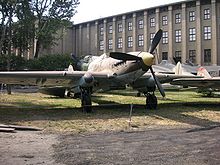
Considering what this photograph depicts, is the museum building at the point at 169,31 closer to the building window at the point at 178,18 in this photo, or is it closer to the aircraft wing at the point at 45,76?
the building window at the point at 178,18

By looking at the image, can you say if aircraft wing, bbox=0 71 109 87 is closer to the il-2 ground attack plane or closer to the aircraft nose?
the il-2 ground attack plane

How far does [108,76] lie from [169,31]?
4974 centimetres

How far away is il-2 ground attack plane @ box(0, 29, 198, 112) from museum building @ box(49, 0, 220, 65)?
4428 cm

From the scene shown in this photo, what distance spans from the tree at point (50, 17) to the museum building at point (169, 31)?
17.0 metres

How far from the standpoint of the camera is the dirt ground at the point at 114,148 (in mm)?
6953

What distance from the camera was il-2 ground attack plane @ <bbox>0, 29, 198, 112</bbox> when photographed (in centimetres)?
1528

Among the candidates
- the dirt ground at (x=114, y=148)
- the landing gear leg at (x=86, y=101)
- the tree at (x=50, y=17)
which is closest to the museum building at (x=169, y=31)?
the tree at (x=50, y=17)

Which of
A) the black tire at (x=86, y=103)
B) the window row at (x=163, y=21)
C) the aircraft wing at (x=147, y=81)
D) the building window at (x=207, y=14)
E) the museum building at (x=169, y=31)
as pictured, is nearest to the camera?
the black tire at (x=86, y=103)

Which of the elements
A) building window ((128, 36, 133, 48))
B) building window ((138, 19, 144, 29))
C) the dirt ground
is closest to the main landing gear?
the dirt ground

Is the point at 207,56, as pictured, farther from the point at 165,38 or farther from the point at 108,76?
the point at 108,76

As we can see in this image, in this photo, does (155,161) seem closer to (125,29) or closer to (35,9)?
(35,9)

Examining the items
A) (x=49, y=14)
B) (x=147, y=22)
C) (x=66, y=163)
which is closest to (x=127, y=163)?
(x=66, y=163)

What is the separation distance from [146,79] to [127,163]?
1153cm

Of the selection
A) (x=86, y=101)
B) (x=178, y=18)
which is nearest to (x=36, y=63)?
(x=178, y=18)
